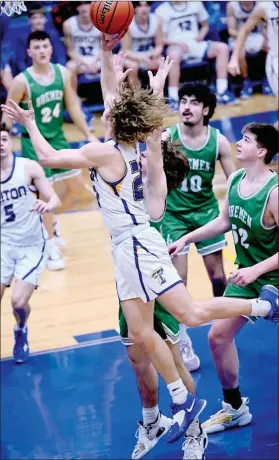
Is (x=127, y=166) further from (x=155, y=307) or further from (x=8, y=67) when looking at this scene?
(x=8, y=67)

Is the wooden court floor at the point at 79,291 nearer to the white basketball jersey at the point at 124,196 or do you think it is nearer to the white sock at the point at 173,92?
the white basketball jersey at the point at 124,196

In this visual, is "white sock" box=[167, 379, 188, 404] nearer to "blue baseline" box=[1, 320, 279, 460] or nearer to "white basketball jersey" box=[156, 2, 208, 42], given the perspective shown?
"blue baseline" box=[1, 320, 279, 460]

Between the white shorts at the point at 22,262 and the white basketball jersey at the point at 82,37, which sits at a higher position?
the white basketball jersey at the point at 82,37

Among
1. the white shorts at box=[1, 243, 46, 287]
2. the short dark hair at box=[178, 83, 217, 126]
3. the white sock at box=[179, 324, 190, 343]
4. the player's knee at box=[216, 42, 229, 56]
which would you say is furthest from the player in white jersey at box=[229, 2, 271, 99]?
the white sock at box=[179, 324, 190, 343]

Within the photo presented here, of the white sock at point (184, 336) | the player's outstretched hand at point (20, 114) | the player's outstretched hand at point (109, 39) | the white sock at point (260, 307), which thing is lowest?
the white sock at point (184, 336)

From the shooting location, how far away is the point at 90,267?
8852mm

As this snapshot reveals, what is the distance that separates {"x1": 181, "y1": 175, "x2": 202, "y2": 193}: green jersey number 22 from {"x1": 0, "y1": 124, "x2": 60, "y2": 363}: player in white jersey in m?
0.97

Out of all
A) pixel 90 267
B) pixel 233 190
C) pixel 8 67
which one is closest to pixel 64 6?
pixel 8 67

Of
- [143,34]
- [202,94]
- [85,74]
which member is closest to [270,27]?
[202,94]

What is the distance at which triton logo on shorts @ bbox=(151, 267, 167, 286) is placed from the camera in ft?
15.8

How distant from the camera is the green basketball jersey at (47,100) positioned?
26.5 ft

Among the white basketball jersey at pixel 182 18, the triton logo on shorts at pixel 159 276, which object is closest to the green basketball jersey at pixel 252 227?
the triton logo on shorts at pixel 159 276

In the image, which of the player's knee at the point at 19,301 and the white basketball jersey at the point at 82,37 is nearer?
the player's knee at the point at 19,301

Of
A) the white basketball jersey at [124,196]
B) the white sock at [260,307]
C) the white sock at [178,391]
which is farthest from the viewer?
the white sock at [260,307]
